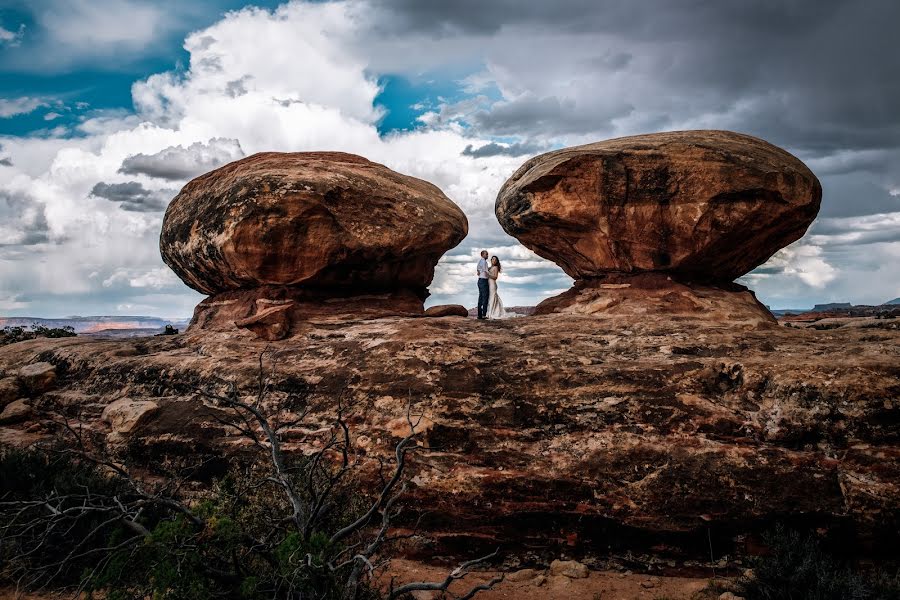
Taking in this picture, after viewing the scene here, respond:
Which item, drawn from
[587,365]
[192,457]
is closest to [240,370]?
[192,457]

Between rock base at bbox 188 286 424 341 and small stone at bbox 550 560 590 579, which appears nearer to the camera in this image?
small stone at bbox 550 560 590 579

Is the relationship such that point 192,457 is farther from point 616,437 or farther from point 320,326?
point 616,437

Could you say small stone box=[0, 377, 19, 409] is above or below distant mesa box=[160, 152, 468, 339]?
below

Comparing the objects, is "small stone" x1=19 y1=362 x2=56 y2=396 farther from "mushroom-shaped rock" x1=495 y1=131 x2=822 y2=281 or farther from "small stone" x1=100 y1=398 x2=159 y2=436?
"mushroom-shaped rock" x1=495 y1=131 x2=822 y2=281

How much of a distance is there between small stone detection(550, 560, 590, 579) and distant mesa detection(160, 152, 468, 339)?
564 centimetres

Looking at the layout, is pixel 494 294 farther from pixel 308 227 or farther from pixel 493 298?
pixel 308 227

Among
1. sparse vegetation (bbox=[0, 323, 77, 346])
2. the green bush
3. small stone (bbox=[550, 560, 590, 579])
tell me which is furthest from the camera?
sparse vegetation (bbox=[0, 323, 77, 346])

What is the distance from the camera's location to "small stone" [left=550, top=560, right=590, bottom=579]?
7.57 meters

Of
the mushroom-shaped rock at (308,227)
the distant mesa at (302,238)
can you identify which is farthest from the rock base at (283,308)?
the mushroom-shaped rock at (308,227)

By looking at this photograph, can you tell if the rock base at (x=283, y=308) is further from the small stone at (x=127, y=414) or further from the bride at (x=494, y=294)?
the bride at (x=494, y=294)

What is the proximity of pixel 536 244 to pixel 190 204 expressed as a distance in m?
6.98

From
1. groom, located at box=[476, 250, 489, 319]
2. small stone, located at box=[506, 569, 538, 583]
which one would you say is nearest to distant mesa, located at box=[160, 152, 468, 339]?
groom, located at box=[476, 250, 489, 319]

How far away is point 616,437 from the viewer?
26.2ft

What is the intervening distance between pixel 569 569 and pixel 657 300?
501cm
